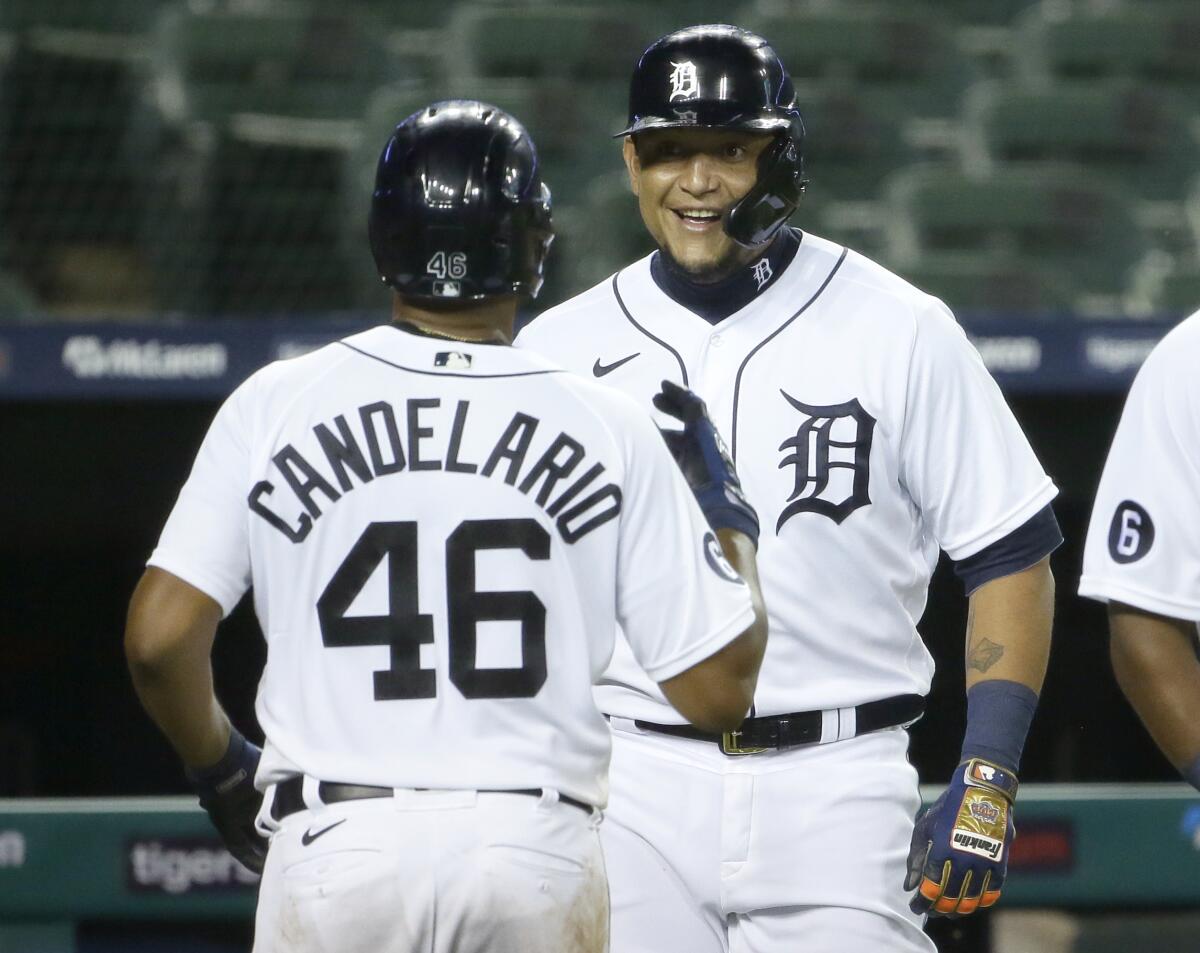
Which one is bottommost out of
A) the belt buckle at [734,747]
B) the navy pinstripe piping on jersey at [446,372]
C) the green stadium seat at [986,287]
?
the belt buckle at [734,747]

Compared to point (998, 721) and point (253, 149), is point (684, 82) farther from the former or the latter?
point (253, 149)

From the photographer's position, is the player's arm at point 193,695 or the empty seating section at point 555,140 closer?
the player's arm at point 193,695

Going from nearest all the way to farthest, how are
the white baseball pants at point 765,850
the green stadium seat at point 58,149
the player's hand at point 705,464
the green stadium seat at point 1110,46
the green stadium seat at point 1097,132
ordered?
the player's hand at point 705,464 → the white baseball pants at point 765,850 → the green stadium seat at point 58,149 → the green stadium seat at point 1097,132 → the green stadium seat at point 1110,46

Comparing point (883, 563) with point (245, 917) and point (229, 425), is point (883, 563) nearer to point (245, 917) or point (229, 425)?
point (229, 425)

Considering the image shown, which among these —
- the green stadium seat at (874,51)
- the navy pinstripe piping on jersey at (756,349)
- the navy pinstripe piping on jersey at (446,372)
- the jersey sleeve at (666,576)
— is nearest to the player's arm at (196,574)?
the navy pinstripe piping on jersey at (446,372)

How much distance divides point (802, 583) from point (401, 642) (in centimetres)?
76

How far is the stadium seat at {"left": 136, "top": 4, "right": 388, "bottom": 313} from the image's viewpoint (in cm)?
533

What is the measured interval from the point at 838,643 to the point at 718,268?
0.53 meters

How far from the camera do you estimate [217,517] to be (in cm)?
196

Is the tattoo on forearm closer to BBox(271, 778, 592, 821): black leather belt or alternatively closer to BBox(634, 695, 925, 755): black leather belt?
BBox(634, 695, 925, 755): black leather belt

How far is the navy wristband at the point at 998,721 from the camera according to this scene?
7.74ft

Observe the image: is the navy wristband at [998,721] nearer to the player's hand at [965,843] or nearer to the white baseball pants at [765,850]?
the player's hand at [965,843]

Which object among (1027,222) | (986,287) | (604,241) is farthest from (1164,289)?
(604,241)

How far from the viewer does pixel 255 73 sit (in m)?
5.88
